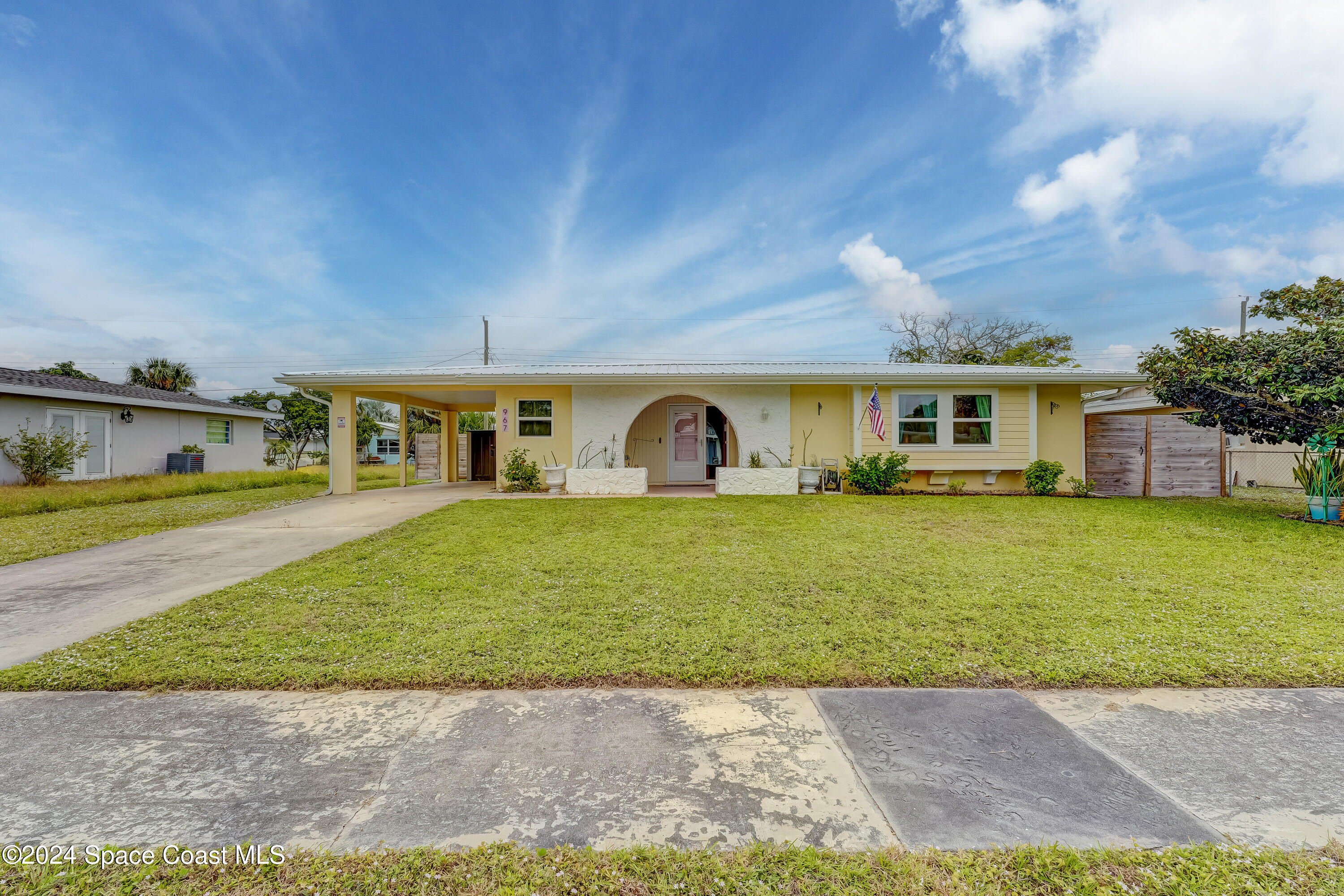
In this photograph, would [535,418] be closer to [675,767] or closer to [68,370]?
[675,767]

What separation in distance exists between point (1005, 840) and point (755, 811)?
0.78m

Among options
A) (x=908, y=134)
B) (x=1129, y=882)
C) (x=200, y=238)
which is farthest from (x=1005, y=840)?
(x=200, y=238)

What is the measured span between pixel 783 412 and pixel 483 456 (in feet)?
31.9

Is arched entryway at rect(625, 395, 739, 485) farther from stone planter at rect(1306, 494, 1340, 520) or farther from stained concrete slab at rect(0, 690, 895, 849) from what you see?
stained concrete slab at rect(0, 690, 895, 849)

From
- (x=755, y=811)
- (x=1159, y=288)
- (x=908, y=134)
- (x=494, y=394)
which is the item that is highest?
(x=908, y=134)

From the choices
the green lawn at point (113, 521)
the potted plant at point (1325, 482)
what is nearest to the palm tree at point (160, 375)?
the green lawn at point (113, 521)

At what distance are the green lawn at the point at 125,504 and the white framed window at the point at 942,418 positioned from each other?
43.2 ft

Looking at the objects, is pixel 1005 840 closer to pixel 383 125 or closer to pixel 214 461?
pixel 383 125

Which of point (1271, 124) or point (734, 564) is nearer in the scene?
point (734, 564)

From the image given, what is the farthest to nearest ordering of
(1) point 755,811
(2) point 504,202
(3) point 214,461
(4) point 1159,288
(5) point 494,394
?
(4) point 1159,288 → (3) point 214,461 → (2) point 504,202 → (5) point 494,394 → (1) point 755,811

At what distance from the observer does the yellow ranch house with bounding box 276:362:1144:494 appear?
11.1 metres

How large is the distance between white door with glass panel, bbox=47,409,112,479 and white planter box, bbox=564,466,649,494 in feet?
42.4

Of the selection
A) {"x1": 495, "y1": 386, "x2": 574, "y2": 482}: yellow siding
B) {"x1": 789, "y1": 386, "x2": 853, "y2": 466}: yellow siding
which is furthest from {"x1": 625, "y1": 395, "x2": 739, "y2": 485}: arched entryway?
{"x1": 789, "y1": 386, "x2": 853, "y2": 466}: yellow siding

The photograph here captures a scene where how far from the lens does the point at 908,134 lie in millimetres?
12461
